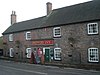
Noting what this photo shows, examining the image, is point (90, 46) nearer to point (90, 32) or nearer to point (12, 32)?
point (90, 32)

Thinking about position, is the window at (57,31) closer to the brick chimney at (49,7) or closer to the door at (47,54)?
the door at (47,54)

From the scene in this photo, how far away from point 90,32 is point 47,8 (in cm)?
1327

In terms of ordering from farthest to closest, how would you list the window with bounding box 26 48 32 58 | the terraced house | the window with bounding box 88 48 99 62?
the window with bounding box 26 48 32 58
the terraced house
the window with bounding box 88 48 99 62

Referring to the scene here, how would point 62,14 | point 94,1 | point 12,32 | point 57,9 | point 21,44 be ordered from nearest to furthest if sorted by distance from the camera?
point 94,1 < point 62,14 < point 57,9 < point 21,44 < point 12,32

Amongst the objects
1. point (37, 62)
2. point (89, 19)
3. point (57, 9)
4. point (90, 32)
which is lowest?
point (37, 62)

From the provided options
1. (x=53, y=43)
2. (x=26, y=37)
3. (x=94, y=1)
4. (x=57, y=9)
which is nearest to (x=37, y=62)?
(x=53, y=43)

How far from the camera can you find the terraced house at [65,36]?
2911 cm

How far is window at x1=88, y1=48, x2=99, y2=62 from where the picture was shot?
2831 cm

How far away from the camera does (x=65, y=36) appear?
32.9 metres

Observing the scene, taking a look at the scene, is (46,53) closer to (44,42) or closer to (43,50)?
(43,50)

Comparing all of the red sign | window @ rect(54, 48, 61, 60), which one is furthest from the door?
window @ rect(54, 48, 61, 60)

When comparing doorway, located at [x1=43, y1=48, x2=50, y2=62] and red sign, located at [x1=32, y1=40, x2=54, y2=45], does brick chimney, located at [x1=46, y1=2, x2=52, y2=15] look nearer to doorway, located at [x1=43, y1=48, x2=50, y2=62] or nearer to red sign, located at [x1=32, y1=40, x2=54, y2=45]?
red sign, located at [x1=32, y1=40, x2=54, y2=45]

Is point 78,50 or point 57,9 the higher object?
point 57,9

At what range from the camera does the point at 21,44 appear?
43.3 m
